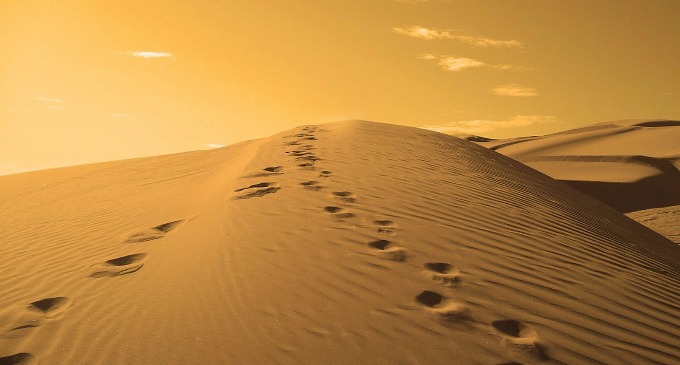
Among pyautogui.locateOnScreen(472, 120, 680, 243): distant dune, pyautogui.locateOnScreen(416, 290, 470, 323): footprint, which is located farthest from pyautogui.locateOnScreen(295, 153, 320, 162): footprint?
pyautogui.locateOnScreen(472, 120, 680, 243): distant dune

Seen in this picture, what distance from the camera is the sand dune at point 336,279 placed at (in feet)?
10.2

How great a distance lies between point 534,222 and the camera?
5887mm

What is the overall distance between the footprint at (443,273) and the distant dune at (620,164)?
38.3 ft

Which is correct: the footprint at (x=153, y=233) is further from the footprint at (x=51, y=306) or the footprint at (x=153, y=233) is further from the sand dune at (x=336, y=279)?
the footprint at (x=51, y=306)

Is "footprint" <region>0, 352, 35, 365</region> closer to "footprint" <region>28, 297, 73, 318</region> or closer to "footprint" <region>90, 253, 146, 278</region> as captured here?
"footprint" <region>28, 297, 73, 318</region>

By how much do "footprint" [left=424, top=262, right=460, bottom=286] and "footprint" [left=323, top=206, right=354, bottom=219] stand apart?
140cm

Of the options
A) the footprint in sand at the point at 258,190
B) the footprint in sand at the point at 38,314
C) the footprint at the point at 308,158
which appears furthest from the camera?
the footprint at the point at 308,158

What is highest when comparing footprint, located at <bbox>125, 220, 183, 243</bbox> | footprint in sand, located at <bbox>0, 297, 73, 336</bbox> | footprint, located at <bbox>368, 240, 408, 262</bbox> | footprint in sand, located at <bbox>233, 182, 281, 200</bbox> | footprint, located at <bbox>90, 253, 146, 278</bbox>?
footprint in sand, located at <bbox>233, 182, 281, 200</bbox>

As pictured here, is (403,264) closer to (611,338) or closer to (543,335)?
(543,335)

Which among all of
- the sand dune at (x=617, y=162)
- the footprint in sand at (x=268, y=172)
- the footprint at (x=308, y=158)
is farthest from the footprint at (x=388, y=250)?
the sand dune at (x=617, y=162)

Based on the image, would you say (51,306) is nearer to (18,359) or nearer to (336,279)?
(18,359)

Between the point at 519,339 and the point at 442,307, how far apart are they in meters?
0.52

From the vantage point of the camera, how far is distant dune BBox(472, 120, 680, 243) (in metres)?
20.7

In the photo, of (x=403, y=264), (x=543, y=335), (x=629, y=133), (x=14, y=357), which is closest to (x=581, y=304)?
(x=543, y=335)
